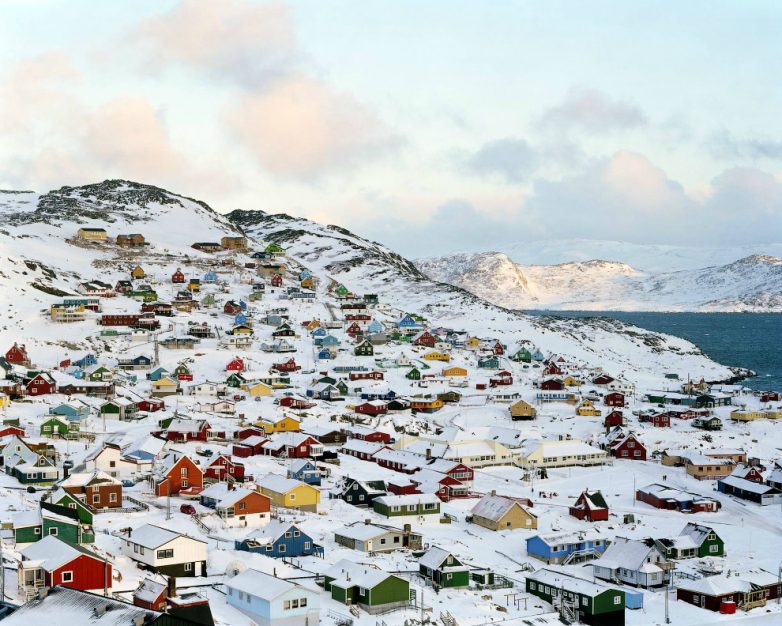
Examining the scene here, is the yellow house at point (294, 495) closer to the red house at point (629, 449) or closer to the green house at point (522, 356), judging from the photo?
the red house at point (629, 449)

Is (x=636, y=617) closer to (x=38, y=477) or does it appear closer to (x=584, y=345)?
(x=38, y=477)

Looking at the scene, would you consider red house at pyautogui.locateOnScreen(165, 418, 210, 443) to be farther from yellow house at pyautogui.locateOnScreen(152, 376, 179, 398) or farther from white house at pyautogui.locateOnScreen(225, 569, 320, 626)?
white house at pyautogui.locateOnScreen(225, 569, 320, 626)

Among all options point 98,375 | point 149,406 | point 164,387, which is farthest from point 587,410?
point 98,375

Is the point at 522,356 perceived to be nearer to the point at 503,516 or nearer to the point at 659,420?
the point at 659,420

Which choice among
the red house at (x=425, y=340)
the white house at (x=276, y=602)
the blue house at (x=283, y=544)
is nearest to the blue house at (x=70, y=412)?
the blue house at (x=283, y=544)

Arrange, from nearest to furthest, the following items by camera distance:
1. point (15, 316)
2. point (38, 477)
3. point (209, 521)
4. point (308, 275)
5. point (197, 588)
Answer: point (197, 588) < point (209, 521) < point (38, 477) < point (15, 316) < point (308, 275)

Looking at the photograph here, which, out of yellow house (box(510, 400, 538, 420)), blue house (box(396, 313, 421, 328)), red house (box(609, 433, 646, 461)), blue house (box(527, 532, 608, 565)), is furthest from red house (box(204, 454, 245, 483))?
blue house (box(396, 313, 421, 328))

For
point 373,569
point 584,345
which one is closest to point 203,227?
point 584,345
